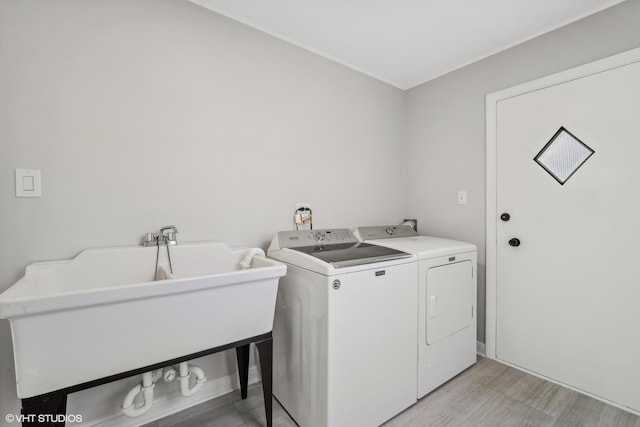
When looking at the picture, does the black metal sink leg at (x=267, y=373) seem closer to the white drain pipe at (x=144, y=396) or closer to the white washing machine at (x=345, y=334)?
the white washing machine at (x=345, y=334)

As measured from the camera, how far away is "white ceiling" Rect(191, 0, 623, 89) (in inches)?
63.6

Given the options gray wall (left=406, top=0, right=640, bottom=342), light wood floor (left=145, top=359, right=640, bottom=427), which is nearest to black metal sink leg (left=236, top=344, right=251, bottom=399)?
light wood floor (left=145, top=359, right=640, bottom=427)

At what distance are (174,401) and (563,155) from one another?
9.10 ft

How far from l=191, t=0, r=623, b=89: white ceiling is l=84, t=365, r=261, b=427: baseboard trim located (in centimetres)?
225

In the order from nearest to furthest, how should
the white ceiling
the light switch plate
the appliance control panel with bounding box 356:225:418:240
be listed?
the light switch plate, the white ceiling, the appliance control panel with bounding box 356:225:418:240

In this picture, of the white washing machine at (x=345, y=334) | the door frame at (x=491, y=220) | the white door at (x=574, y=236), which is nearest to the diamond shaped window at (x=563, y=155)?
the white door at (x=574, y=236)

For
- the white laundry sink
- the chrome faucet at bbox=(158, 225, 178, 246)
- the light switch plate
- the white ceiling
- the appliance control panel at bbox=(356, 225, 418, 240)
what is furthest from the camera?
the appliance control panel at bbox=(356, 225, 418, 240)

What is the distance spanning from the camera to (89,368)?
3.21 feet

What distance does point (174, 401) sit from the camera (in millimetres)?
1545

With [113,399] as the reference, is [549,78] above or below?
above

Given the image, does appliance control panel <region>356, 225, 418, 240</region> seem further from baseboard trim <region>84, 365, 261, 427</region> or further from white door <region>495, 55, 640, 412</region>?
baseboard trim <region>84, 365, 261, 427</region>

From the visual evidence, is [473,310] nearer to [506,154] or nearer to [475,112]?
[506,154]

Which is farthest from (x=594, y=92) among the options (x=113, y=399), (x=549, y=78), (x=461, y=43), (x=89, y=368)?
(x=113, y=399)

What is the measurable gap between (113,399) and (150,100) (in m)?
1.56
